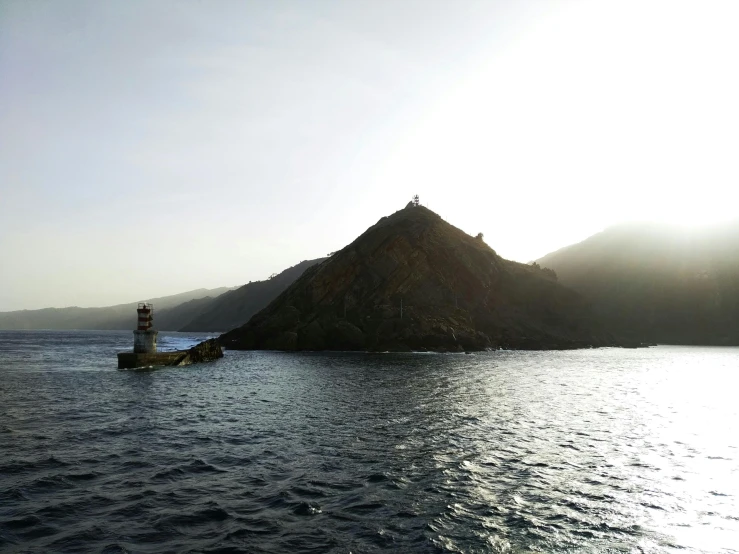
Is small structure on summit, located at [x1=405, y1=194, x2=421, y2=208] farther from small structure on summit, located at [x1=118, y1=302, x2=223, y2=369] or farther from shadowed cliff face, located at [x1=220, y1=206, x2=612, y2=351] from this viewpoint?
small structure on summit, located at [x1=118, y1=302, x2=223, y2=369]

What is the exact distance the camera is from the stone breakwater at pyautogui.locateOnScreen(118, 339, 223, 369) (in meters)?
62.1

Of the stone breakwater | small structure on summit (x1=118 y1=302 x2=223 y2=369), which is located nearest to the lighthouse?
small structure on summit (x1=118 y1=302 x2=223 y2=369)

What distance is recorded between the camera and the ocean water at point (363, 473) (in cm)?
1366

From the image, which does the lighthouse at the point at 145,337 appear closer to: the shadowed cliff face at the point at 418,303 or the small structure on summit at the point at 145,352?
the small structure on summit at the point at 145,352

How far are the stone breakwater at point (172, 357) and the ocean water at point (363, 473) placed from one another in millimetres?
21421

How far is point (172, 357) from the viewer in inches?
2758

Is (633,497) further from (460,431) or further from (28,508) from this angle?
(28,508)

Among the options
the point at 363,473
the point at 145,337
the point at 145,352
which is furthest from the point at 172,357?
the point at 363,473

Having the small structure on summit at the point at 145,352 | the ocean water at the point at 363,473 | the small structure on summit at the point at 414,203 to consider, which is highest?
the small structure on summit at the point at 414,203

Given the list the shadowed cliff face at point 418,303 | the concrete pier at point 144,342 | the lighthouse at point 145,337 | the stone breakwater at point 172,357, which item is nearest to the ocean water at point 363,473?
the stone breakwater at point 172,357

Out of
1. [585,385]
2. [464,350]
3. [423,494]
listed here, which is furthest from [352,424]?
[464,350]

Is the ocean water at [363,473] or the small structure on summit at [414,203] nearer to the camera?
the ocean water at [363,473]

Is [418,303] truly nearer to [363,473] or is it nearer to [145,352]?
[145,352]

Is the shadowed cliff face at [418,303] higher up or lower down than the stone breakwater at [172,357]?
higher up
